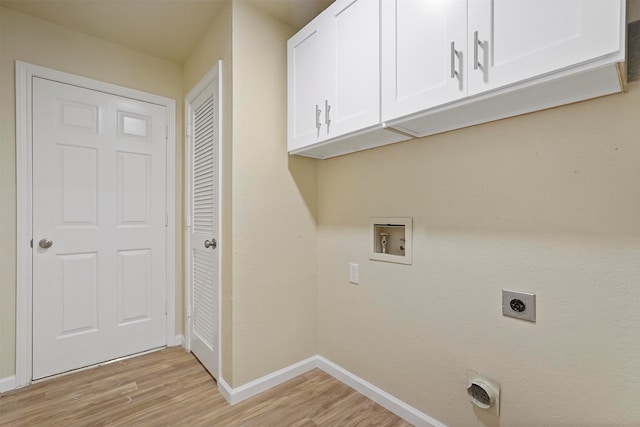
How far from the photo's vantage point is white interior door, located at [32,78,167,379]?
2.05 meters

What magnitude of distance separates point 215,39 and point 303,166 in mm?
1025

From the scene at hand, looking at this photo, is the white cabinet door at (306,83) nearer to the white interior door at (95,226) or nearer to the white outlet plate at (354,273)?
the white outlet plate at (354,273)

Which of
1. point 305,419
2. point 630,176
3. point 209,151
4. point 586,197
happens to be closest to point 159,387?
point 305,419

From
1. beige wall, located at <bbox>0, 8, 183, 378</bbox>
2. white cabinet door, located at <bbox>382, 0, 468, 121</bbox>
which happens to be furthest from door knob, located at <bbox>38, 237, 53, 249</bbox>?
white cabinet door, located at <bbox>382, 0, 468, 121</bbox>

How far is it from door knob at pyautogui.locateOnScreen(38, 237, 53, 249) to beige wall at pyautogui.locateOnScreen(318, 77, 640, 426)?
2113mm

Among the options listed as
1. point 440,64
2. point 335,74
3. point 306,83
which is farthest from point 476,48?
point 306,83

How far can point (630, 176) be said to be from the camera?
1004 millimetres

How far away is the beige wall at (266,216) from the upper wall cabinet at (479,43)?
0.84m

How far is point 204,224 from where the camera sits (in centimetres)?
221

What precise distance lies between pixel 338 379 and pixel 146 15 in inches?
108

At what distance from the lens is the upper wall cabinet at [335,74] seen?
Result: 4.77 ft

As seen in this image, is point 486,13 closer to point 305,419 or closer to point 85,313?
point 305,419

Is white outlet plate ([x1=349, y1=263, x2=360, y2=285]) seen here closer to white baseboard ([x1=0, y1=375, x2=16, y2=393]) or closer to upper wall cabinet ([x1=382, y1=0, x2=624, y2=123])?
upper wall cabinet ([x1=382, y1=0, x2=624, y2=123])

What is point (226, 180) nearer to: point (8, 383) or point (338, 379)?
point (338, 379)
